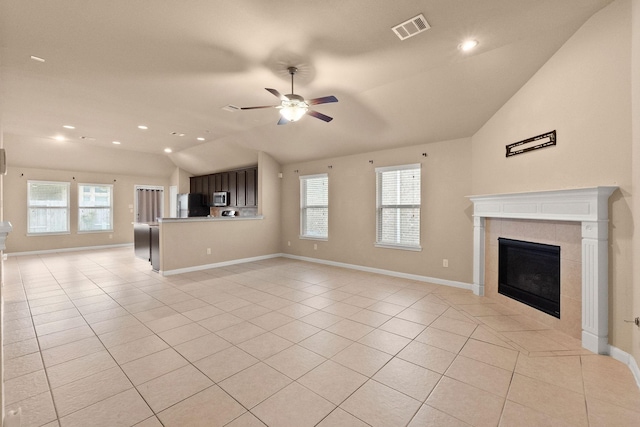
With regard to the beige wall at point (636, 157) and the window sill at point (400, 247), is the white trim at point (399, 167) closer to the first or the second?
the window sill at point (400, 247)

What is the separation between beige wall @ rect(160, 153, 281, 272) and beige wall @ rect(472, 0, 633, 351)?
539cm

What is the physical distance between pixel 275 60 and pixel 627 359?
4.21 meters

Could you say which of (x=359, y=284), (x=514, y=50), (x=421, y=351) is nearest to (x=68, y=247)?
(x=359, y=284)

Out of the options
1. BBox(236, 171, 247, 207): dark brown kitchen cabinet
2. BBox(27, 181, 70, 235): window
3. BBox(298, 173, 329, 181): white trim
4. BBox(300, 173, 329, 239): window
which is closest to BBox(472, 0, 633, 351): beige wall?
BBox(298, 173, 329, 181): white trim

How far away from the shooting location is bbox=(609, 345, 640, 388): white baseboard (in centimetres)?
210

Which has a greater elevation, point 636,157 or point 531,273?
point 636,157

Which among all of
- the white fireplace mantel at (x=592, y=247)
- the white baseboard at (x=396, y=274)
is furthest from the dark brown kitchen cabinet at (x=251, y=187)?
the white fireplace mantel at (x=592, y=247)

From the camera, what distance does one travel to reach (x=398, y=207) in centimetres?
529

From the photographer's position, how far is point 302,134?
18.6 ft

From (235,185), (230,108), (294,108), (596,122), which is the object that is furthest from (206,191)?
(596,122)

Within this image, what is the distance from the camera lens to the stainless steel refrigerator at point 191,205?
9039 millimetres

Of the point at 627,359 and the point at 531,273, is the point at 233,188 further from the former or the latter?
the point at 627,359

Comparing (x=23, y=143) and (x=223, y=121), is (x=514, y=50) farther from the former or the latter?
(x=23, y=143)

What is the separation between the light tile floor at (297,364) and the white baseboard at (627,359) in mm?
55
